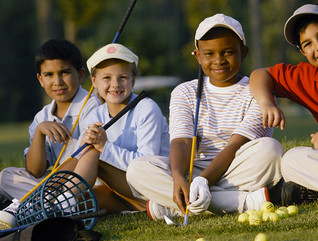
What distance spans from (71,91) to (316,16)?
6.92 ft

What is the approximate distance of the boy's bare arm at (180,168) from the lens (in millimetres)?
3721

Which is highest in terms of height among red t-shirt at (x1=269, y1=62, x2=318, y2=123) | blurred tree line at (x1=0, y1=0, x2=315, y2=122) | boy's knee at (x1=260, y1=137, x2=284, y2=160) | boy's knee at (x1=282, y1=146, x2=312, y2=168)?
blurred tree line at (x1=0, y1=0, x2=315, y2=122)

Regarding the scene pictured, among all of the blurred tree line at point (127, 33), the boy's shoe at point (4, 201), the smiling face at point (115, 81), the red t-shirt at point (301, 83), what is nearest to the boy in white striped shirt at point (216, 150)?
the red t-shirt at point (301, 83)

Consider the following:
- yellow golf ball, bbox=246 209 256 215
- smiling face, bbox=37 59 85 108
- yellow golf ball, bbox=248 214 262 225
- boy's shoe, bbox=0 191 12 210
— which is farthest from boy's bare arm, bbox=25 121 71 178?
yellow golf ball, bbox=248 214 262 225

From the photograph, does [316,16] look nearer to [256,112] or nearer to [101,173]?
[256,112]

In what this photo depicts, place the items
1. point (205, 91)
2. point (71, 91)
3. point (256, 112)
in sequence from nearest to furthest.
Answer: point (256, 112), point (205, 91), point (71, 91)

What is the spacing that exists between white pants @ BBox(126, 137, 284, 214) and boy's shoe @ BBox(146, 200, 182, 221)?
0.03 meters

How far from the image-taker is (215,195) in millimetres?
3836

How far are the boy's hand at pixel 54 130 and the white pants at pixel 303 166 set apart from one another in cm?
173

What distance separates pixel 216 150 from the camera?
413cm

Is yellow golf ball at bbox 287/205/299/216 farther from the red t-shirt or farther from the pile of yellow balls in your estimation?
the red t-shirt

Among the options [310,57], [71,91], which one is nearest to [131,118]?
[71,91]

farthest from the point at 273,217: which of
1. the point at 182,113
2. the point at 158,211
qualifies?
A: the point at 182,113

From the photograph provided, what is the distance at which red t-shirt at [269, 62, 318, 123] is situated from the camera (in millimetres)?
3932
